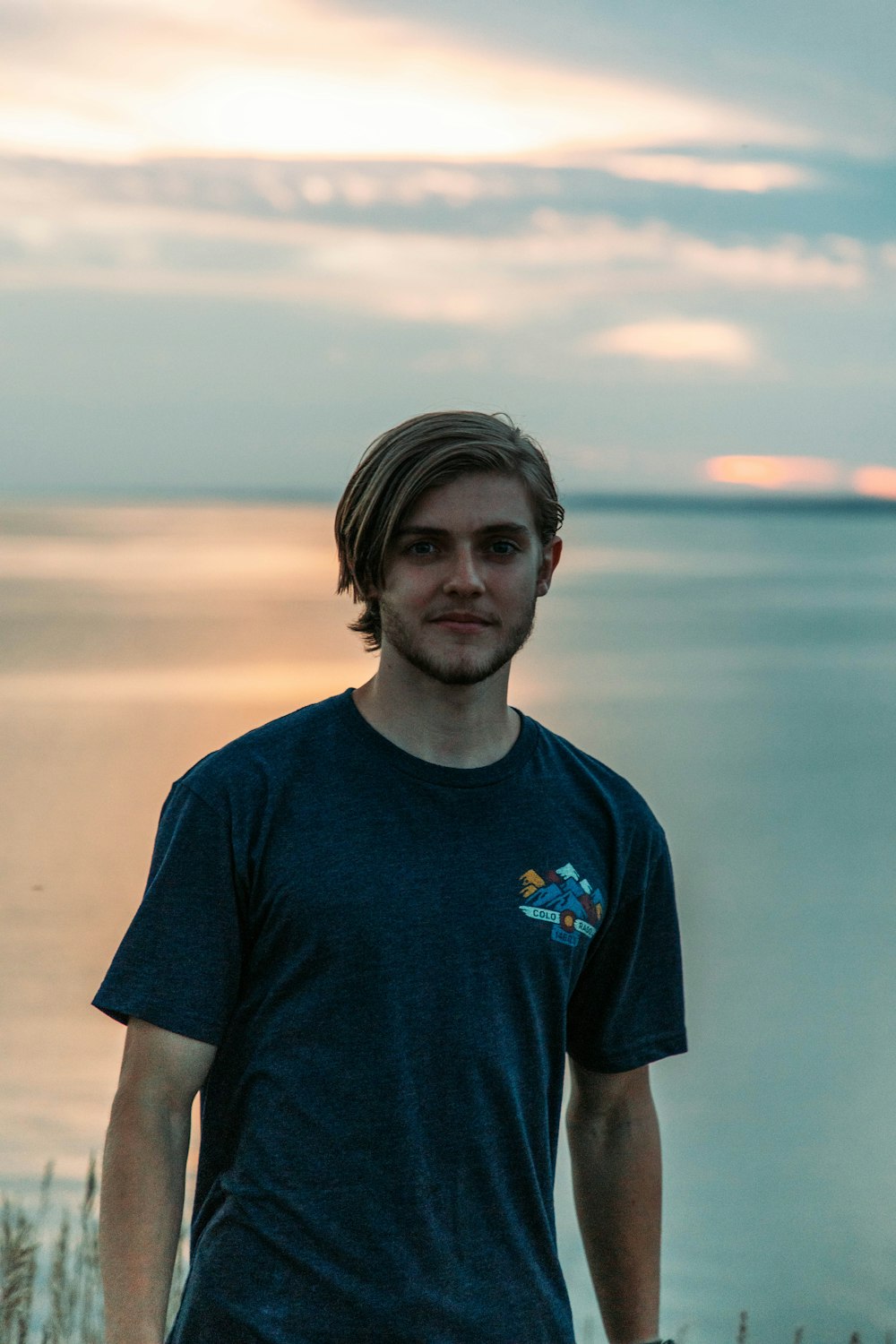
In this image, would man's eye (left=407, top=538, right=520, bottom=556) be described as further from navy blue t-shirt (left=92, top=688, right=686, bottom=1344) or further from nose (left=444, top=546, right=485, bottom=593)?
navy blue t-shirt (left=92, top=688, right=686, bottom=1344)

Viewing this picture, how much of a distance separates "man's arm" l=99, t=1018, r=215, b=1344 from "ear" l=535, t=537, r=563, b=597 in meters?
0.76

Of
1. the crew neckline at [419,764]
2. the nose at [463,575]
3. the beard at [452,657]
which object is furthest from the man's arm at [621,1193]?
the nose at [463,575]

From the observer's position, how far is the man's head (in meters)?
2.11

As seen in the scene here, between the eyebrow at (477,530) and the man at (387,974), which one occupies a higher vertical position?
the eyebrow at (477,530)

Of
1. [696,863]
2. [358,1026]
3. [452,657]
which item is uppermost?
[696,863]

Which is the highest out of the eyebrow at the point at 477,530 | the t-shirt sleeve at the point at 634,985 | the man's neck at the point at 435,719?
the eyebrow at the point at 477,530

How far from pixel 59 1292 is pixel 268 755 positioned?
2.49 m

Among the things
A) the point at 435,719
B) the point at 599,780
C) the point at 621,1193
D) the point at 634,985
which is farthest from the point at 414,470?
the point at 621,1193

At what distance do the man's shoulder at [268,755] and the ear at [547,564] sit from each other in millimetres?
340

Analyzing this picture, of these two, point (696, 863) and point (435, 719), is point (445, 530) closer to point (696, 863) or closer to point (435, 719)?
point (435, 719)

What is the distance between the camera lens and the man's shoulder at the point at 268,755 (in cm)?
197

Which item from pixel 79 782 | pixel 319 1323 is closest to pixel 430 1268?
pixel 319 1323

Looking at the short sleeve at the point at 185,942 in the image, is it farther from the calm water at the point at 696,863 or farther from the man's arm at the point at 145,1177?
the calm water at the point at 696,863

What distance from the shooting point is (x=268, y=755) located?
2.03m
